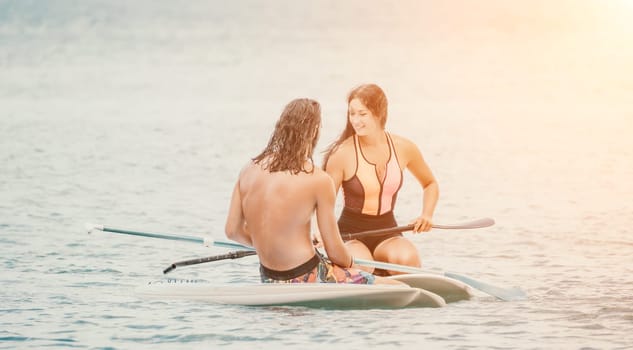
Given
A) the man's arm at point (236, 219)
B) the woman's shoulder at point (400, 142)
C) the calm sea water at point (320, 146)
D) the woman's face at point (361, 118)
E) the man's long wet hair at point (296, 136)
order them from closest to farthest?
the man's long wet hair at point (296, 136) < the man's arm at point (236, 219) < the calm sea water at point (320, 146) < the woman's face at point (361, 118) < the woman's shoulder at point (400, 142)

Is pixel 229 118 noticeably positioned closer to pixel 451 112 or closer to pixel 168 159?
pixel 451 112

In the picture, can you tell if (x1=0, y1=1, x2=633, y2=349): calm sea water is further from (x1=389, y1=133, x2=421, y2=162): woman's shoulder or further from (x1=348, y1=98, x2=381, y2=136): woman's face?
(x1=348, y1=98, x2=381, y2=136): woman's face

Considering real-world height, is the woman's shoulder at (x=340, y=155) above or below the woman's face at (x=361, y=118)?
below

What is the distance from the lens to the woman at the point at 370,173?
10211 millimetres

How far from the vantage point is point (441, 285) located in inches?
411

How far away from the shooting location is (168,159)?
Answer: 78.0 feet

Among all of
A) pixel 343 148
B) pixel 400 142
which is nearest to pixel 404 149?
pixel 400 142

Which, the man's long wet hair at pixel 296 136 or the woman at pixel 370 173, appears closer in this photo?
the man's long wet hair at pixel 296 136

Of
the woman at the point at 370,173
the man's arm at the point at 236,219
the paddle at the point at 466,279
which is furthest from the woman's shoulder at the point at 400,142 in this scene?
the man's arm at the point at 236,219

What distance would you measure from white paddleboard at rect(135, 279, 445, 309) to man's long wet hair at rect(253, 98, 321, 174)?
0.75m

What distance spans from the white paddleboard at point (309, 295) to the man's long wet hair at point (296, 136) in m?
0.75

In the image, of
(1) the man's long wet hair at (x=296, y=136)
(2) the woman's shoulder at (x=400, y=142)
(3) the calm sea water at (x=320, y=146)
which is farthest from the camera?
(2) the woman's shoulder at (x=400, y=142)

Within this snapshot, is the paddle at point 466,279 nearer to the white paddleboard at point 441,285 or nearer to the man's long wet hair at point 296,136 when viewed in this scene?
the white paddleboard at point 441,285

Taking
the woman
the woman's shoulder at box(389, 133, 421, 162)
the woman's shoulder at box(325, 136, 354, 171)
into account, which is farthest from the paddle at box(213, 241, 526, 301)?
the woman's shoulder at box(389, 133, 421, 162)
